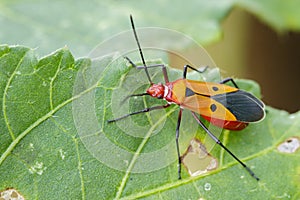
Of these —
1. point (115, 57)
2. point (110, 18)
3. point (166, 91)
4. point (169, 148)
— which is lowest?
point (169, 148)

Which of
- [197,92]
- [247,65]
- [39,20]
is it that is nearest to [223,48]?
[247,65]

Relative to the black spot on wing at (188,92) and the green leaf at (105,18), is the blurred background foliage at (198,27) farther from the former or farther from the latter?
the black spot on wing at (188,92)

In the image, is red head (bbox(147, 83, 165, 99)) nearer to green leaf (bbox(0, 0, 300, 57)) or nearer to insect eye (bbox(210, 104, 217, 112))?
insect eye (bbox(210, 104, 217, 112))

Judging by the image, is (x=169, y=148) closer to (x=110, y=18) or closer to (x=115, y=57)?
(x=115, y=57)

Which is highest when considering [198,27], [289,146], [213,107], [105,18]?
[105,18]

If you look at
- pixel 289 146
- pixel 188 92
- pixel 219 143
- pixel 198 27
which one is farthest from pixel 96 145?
pixel 198 27

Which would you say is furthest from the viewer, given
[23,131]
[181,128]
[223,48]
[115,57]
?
[223,48]

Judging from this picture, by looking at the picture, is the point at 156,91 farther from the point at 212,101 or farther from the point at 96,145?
the point at 96,145
